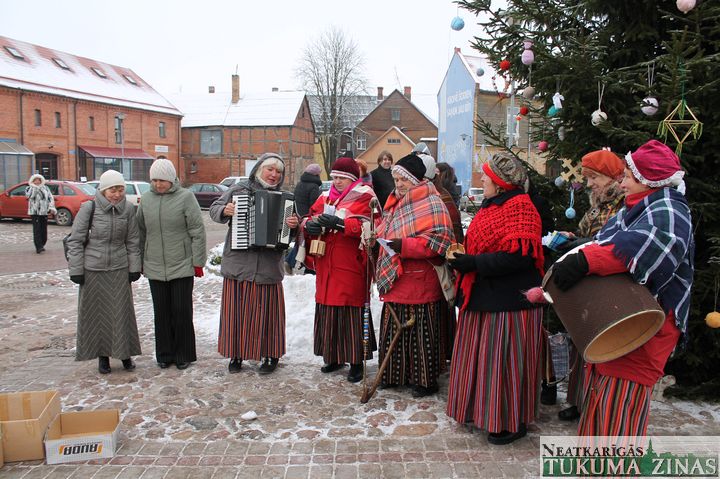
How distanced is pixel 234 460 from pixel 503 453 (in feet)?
5.63

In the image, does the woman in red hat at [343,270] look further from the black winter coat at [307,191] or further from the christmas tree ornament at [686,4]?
the black winter coat at [307,191]

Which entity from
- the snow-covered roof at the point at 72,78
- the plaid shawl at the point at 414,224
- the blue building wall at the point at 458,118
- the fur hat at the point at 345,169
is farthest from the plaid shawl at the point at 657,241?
the snow-covered roof at the point at 72,78

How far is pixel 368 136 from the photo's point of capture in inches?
2089

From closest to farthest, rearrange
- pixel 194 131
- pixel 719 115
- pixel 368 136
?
pixel 719 115 → pixel 194 131 → pixel 368 136

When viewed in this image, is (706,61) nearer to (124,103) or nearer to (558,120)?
(558,120)

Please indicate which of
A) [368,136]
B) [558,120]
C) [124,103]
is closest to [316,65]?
[368,136]

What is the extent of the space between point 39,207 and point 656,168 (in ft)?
43.4

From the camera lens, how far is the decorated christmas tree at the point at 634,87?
12.5ft

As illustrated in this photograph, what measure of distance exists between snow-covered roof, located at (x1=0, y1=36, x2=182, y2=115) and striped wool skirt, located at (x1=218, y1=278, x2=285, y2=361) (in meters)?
30.8

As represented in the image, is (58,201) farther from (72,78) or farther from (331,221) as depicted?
(72,78)

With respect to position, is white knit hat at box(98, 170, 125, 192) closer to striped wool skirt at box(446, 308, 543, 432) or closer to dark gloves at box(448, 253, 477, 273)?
dark gloves at box(448, 253, 477, 273)

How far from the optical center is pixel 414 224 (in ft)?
14.4

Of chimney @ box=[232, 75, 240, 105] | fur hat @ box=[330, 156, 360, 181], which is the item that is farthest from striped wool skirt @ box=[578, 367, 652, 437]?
chimney @ box=[232, 75, 240, 105]

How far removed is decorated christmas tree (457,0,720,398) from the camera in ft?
12.5
